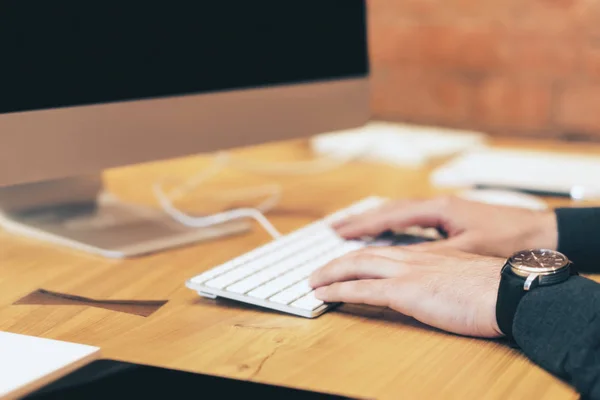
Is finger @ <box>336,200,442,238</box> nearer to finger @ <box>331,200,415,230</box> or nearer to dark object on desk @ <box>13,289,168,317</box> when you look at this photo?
finger @ <box>331,200,415,230</box>

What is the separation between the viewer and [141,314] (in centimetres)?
76

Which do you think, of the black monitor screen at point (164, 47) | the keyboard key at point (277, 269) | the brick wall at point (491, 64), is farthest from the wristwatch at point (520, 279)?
the brick wall at point (491, 64)

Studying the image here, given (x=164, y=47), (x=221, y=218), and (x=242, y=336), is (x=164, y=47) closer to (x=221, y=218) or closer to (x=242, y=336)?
(x=221, y=218)

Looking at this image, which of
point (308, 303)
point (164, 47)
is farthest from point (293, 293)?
point (164, 47)

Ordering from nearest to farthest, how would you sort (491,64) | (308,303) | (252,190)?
(308,303), (252,190), (491,64)

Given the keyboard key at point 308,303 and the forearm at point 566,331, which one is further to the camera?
the keyboard key at point 308,303

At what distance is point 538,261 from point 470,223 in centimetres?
20

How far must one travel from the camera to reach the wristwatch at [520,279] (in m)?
0.68

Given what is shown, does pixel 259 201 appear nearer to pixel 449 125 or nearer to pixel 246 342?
pixel 246 342

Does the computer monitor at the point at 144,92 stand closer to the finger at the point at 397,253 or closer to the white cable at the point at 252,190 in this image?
the white cable at the point at 252,190

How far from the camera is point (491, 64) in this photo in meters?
1.61

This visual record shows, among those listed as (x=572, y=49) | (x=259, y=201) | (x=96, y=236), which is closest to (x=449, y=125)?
(x=572, y=49)

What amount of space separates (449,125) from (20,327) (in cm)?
114

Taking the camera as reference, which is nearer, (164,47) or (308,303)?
(308,303)
